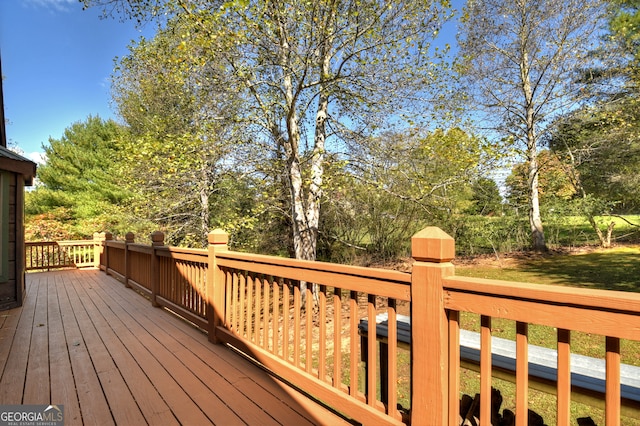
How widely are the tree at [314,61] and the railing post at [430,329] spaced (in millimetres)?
4414

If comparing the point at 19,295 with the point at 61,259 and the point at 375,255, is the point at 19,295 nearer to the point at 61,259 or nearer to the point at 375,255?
the point at 61,259

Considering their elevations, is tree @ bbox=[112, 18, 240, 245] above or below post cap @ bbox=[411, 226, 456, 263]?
above

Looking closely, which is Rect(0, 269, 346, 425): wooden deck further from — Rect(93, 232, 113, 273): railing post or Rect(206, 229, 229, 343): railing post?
Rect(93, 232, 113, 273): railing post

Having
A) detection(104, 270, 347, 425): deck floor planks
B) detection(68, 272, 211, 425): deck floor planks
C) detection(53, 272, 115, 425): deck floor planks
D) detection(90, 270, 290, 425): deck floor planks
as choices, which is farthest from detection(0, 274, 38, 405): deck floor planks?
detection(104, 270, 347, 425): deck floor planks

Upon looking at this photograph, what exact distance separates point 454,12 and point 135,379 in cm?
669

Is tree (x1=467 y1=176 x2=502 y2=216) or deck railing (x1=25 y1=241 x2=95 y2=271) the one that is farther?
tree (x1=467 y1=176 x2=502 y2=216)

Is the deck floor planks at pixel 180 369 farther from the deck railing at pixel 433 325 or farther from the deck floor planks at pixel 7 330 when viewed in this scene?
the deck floor planks at pixel 7 330

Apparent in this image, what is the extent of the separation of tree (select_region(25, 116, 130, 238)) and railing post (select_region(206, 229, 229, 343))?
44.3 ft

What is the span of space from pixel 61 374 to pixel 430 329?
114 inches

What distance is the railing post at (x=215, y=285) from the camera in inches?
126

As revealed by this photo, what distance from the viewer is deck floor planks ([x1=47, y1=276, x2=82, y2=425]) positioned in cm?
211

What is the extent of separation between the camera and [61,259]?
1033 centimetres

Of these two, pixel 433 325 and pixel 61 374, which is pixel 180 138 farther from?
pixel 433 325

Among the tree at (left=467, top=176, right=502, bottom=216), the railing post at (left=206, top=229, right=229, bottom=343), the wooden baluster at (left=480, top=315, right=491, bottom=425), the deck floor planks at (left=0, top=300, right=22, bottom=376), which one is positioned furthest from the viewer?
the tree at (left=467, top=176, right=502, bottom=216)
